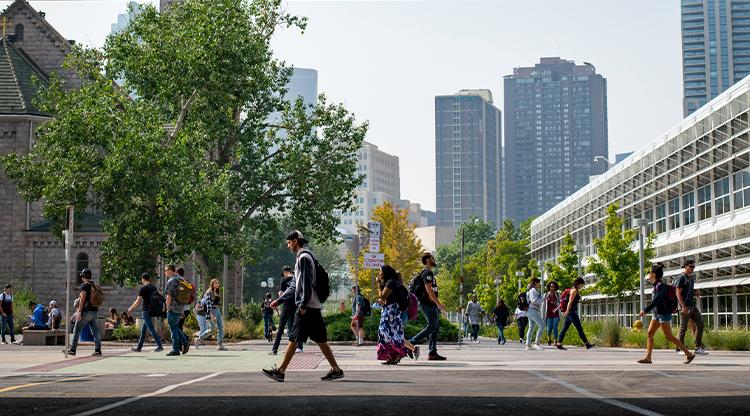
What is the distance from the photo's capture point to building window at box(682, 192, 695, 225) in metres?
59.8

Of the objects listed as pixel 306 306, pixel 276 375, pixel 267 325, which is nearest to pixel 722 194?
pixel 267 325

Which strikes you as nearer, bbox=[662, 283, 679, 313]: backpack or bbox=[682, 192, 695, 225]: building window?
bbox=[662, 283, 679, 313]: backpack

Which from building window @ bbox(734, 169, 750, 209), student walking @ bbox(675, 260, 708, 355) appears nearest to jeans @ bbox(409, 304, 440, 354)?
student walking @ bbox(675, 260, 708, 355)

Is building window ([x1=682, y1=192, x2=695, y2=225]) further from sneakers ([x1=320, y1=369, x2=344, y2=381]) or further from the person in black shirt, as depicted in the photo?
sneakers ([x1=320, y1=369, x2=344, y2=381])

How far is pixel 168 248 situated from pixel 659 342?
1483cm

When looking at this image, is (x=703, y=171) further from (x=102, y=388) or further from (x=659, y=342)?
(x=102, y=388)

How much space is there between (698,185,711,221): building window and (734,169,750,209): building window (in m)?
4.67

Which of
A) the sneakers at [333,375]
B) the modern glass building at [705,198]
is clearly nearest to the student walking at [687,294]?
the sneakers at [333,375]

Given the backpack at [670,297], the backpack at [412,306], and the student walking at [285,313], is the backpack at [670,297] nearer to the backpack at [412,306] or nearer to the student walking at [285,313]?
the backpack at [412,306]

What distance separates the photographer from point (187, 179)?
1403 inches

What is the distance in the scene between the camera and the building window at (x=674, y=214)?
63.0m

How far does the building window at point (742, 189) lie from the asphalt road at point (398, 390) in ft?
102

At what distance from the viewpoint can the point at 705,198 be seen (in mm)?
56969

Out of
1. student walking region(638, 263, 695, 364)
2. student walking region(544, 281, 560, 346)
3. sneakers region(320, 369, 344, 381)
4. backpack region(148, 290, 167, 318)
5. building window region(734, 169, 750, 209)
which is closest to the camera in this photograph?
sneakers region(320, 369, 344, 381)
